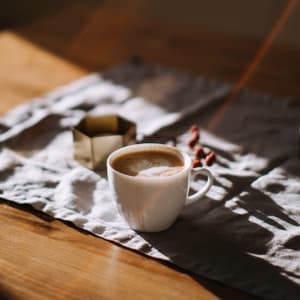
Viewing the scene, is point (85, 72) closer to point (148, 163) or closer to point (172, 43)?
point (172, 43)

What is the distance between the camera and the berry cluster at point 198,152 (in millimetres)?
806

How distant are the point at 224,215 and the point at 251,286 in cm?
13

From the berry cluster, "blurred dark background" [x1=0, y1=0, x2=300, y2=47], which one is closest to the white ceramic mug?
the berry cluster

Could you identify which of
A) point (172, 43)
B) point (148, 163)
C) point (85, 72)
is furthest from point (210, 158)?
point (172, 43)

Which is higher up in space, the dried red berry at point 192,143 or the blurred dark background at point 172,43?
the blurred dark background at point 172,43

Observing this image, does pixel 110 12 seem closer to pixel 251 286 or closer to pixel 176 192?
pixel 176 192

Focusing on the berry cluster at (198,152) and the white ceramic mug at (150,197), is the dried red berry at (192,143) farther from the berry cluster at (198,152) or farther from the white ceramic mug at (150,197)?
the white ceramic mug at (150,197)

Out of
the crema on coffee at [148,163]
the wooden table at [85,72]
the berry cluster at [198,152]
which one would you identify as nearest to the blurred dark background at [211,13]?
the wooden table at [85,72]

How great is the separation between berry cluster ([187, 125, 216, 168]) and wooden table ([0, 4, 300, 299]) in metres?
0.23

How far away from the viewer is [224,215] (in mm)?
684

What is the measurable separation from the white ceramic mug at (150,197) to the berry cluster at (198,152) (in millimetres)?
131

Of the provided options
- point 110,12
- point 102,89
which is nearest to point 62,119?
point 102,89

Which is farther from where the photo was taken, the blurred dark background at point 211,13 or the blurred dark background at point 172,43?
the blurred dark background at point 211,13

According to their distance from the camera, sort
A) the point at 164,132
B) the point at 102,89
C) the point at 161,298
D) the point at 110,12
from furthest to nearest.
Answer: the point at 110,12
the point at 102,89
the point at 164,132
the point at 161,298
